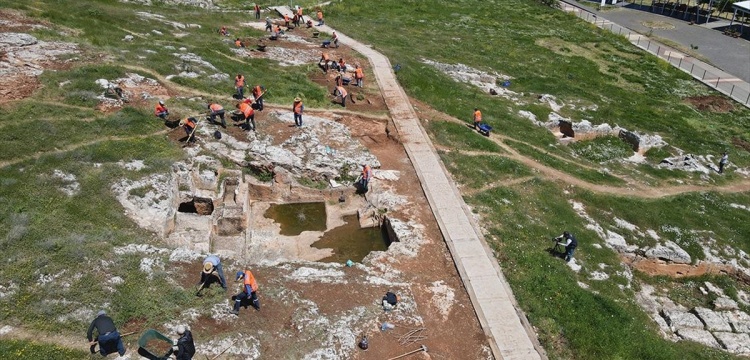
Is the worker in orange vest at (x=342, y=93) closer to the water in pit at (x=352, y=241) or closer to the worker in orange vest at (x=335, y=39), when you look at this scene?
the water in pit at (x=352, y=241)

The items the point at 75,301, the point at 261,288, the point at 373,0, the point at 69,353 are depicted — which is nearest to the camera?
the point at 69,353

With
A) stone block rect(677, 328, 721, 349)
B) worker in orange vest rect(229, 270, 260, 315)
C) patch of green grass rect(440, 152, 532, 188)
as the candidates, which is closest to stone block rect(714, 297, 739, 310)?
stone block rect(677, 328, 721, 349)

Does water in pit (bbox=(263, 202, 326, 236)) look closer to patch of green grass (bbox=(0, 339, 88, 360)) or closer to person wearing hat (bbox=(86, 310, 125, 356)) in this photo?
person wearing hat (bbox=(86, 310, 125, 356))

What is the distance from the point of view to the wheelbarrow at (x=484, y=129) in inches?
1373

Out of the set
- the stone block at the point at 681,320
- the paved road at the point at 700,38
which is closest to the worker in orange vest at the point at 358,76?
the stone block at the point at 681,320

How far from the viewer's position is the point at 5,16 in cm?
3412

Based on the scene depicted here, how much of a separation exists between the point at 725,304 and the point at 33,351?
30.4 m

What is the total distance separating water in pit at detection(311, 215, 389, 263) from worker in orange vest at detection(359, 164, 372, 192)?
212 cm

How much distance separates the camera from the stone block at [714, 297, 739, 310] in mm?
25500

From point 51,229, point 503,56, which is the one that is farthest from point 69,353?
point 503,56

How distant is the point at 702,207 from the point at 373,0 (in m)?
52.5

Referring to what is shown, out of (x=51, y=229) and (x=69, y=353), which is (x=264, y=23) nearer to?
(x=51, y=229)

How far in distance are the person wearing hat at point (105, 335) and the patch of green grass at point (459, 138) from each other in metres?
22.6

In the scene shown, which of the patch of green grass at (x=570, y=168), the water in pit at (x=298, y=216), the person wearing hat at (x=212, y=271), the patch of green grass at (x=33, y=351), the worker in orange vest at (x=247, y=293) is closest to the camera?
the patch of green grass at (x=33, y=351)
